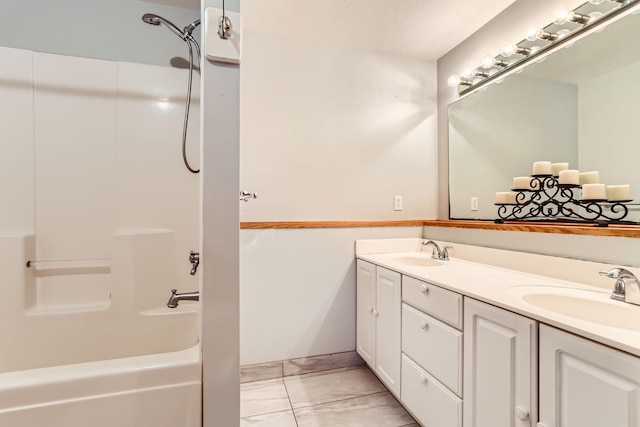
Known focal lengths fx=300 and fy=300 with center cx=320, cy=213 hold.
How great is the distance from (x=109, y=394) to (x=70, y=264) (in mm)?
1187

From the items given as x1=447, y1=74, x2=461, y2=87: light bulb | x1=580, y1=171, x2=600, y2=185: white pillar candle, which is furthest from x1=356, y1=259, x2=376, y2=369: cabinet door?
x1=447, y1=74, x2=461, y2=87: light bulb

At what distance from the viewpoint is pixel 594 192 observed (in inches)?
51.9

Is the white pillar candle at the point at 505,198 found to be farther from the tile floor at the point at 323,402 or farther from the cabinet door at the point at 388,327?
the tile floor at the point at 323,402

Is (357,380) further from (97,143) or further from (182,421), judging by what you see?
(97,143)

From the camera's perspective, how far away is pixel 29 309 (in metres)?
1.54

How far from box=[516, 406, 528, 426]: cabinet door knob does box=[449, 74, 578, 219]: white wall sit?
46.5 inches

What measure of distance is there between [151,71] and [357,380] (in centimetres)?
226

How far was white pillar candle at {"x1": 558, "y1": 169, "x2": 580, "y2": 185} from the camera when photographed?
1.41m

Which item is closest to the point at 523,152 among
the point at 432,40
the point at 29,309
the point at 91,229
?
the point at 432,40

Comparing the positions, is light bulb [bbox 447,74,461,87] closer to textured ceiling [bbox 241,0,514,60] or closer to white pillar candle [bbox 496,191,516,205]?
textured ceiling [bbox 241,0,514,60]

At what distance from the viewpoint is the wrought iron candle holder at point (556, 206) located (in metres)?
1.29

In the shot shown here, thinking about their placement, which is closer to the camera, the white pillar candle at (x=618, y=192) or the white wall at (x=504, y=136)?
the white pillar candle at (x=618, y=192)

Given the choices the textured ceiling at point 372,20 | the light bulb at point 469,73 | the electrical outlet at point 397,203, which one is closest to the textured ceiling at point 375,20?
the textured ceiling at point 372,20

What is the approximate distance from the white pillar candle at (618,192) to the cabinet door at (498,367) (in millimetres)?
805
